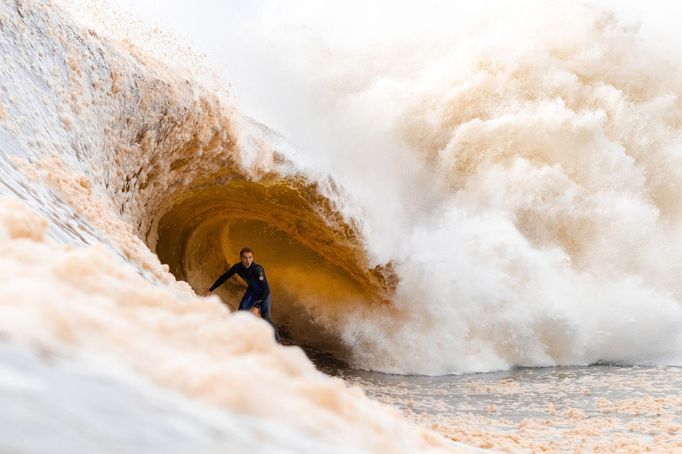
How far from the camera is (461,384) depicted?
6.89 meters

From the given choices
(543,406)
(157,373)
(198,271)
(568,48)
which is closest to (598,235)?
(568,48)

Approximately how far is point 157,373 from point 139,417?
14 centimetres

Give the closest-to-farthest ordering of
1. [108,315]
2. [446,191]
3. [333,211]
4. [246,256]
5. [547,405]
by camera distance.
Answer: [108,315] < [547,405] < [246,256] < [333,211] < [446,191]

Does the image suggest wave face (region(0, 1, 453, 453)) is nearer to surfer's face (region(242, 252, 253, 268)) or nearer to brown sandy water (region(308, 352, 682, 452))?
surfer's face (region(242, 252, 253, 268))

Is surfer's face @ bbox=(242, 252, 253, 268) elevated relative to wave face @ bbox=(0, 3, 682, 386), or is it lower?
lower

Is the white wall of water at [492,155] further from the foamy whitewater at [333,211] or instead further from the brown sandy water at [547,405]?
the brown sandy water at [547,405]

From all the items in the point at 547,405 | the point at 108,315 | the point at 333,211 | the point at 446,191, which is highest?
the point at 446,191

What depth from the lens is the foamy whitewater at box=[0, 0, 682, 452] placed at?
3.56 ft

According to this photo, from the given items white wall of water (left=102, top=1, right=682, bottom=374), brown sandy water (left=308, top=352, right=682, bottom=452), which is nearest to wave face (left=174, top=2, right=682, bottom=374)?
white wall of water (left=102, top=1, right=682, bottom=374)

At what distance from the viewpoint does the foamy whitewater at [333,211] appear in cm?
109

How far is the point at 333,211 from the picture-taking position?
7824 mm

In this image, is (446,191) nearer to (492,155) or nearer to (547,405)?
(492,155)

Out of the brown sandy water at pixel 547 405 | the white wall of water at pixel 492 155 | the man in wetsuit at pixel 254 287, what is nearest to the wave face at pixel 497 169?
the white wall of water at pixel 492 155

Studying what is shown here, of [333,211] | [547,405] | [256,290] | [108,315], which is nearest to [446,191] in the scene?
[333,211]
